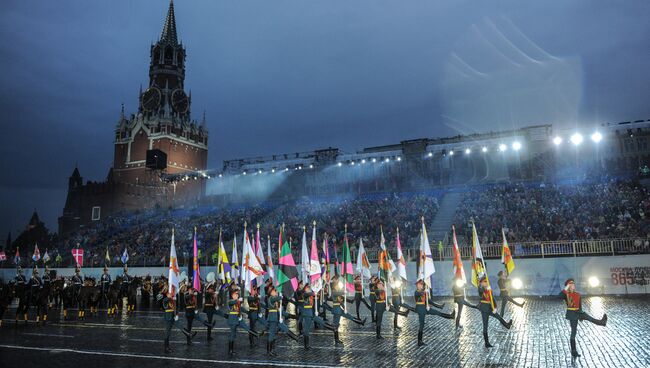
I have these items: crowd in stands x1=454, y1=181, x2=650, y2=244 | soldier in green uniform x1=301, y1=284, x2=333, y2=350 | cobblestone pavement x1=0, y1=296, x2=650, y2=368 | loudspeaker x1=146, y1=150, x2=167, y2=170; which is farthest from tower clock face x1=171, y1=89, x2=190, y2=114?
soldier in green uniform x1=301, y1=284, x2=333, y2=350

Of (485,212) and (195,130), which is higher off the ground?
(195,130)

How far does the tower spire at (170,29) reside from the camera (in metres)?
102

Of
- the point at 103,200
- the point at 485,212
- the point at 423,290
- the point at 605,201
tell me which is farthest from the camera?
the point at 103,200

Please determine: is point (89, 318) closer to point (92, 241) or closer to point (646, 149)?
point (92, 241)

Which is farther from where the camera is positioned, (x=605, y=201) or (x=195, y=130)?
(x=195, y=130)

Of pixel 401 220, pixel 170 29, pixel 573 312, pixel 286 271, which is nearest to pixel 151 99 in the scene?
pixel 170 29

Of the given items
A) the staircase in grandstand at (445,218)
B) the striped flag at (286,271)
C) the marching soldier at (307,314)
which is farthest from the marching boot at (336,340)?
the staircase in grandstand at (445,218)

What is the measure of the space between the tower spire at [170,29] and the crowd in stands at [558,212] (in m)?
85.7

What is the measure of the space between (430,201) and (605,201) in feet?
45.0

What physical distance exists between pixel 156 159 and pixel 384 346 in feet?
201

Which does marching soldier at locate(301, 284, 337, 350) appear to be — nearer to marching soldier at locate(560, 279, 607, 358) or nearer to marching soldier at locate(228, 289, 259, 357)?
marching soldier at locate(228, 289, 259, 357)

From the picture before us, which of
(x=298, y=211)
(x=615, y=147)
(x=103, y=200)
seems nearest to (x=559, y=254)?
(x=615, y=147)

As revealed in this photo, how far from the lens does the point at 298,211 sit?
4656 cm

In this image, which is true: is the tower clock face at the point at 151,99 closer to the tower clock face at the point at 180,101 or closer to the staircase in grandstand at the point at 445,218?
the tower clock face at the point at 180,101
